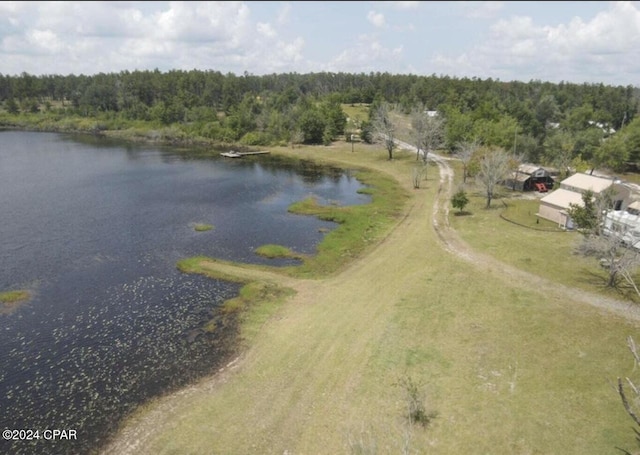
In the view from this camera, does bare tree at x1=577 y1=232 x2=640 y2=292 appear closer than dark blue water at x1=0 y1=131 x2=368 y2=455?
No

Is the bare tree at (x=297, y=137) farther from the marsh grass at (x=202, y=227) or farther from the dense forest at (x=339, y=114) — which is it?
the marsh grass at (x=202, y=227)

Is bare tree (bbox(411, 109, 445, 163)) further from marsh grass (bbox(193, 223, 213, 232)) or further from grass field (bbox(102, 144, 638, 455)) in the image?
grass field (bbox(102, 144, 638, 455))

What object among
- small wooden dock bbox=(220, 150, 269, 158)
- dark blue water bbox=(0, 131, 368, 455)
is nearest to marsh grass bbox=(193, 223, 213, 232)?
dark blue water bbox=(0, 131, 368, 455)

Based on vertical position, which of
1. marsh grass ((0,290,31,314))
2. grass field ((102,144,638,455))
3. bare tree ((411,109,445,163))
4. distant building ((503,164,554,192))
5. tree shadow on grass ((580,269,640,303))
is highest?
bare tree ((411,109,445,163))

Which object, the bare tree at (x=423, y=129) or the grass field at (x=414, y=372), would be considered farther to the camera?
the bare tree at (x=423, y=129)

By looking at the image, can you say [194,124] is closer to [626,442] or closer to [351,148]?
[351,148]

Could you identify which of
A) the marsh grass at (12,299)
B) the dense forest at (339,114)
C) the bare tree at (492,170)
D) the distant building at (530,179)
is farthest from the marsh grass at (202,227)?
the dense forest at (339,114)

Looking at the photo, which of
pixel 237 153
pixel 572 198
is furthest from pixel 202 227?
pixel 237 153
